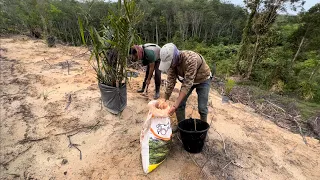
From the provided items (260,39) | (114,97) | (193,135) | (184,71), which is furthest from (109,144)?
(260,39)

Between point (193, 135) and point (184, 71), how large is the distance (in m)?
0.66

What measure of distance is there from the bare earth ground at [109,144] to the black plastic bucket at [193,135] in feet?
0.35

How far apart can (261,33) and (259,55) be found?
87 centimetres

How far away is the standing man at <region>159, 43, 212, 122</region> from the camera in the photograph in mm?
1794

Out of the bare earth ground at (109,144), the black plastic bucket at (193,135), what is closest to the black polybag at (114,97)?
the bare earth ground at (109,144)

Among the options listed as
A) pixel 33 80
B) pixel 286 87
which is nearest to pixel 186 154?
pixel 33 80

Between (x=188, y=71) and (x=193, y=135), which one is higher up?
(x=188, y=71)

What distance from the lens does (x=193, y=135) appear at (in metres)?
1.87

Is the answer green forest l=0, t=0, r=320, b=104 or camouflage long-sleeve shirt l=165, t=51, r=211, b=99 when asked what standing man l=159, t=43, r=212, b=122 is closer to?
camouflage long-sleeve shirt l=165, t=51, r=211, b=99

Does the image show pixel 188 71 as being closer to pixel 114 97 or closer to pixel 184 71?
pixel 184 71

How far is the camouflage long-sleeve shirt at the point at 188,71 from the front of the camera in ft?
6.06

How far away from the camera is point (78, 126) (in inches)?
92.9

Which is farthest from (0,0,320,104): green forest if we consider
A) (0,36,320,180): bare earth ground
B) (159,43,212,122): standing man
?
(0,36,320,180): bare earth ground

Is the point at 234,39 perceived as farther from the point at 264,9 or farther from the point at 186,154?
the point at 186,154
